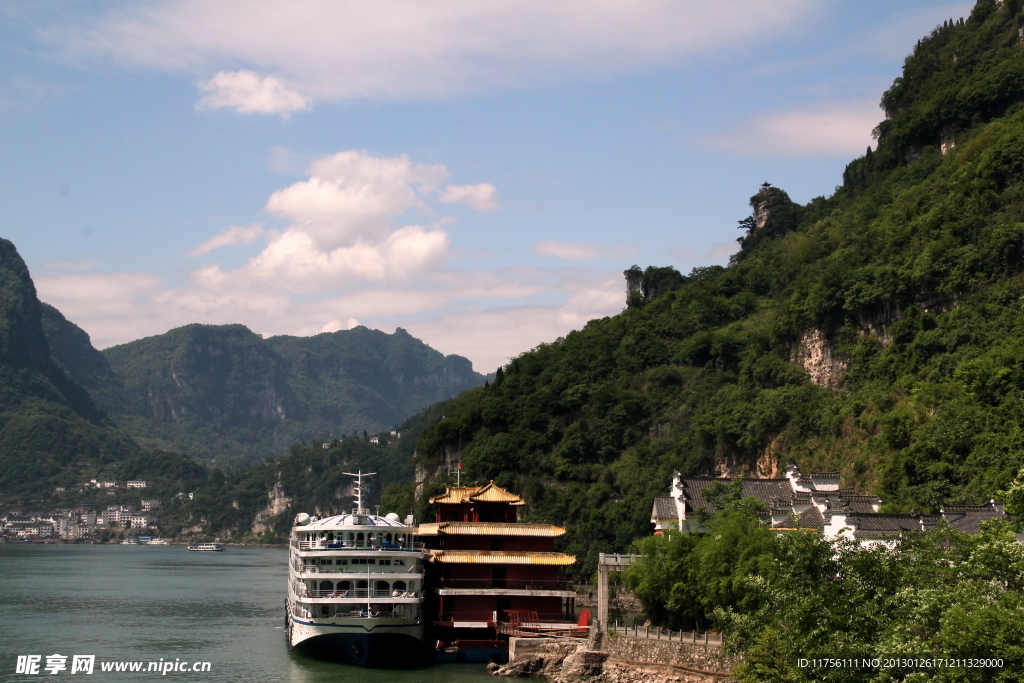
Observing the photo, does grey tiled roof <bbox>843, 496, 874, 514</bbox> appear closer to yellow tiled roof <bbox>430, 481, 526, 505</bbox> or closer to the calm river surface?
yellow tiled roof <bbox>430, 481, 526, 505</bbox>

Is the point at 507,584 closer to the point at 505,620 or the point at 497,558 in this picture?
the point at 497,558

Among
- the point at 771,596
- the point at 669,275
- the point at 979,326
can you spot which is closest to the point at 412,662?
the point at 771,596

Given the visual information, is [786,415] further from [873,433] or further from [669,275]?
[669,275]

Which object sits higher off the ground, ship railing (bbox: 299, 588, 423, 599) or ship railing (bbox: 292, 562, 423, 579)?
ship railing (bbox: 292, 562, 423, 579)

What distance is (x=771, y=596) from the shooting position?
132ft

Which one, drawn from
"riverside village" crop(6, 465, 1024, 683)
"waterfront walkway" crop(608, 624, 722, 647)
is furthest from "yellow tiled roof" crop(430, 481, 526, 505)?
"waterfront walkway" crop(608, 624, 722, 647)

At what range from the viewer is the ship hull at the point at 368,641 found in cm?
5434

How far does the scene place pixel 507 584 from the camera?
58250 mm

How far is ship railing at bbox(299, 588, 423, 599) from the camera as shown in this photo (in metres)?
55.3

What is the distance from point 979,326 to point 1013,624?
156ft

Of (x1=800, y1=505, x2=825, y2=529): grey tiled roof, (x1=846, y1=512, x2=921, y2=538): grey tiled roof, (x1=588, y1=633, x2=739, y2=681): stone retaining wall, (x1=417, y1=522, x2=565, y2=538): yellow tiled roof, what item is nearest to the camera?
(x1=588, y1=633, x2=739, y2=681): stone retaining wall

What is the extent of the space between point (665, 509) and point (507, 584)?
32.3 ft

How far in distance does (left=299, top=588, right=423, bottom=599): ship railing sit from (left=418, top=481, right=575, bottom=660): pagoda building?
2333 millimetres

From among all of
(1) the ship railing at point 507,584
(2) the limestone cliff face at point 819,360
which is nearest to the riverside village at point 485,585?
(1) the ship railing at point 507,584
